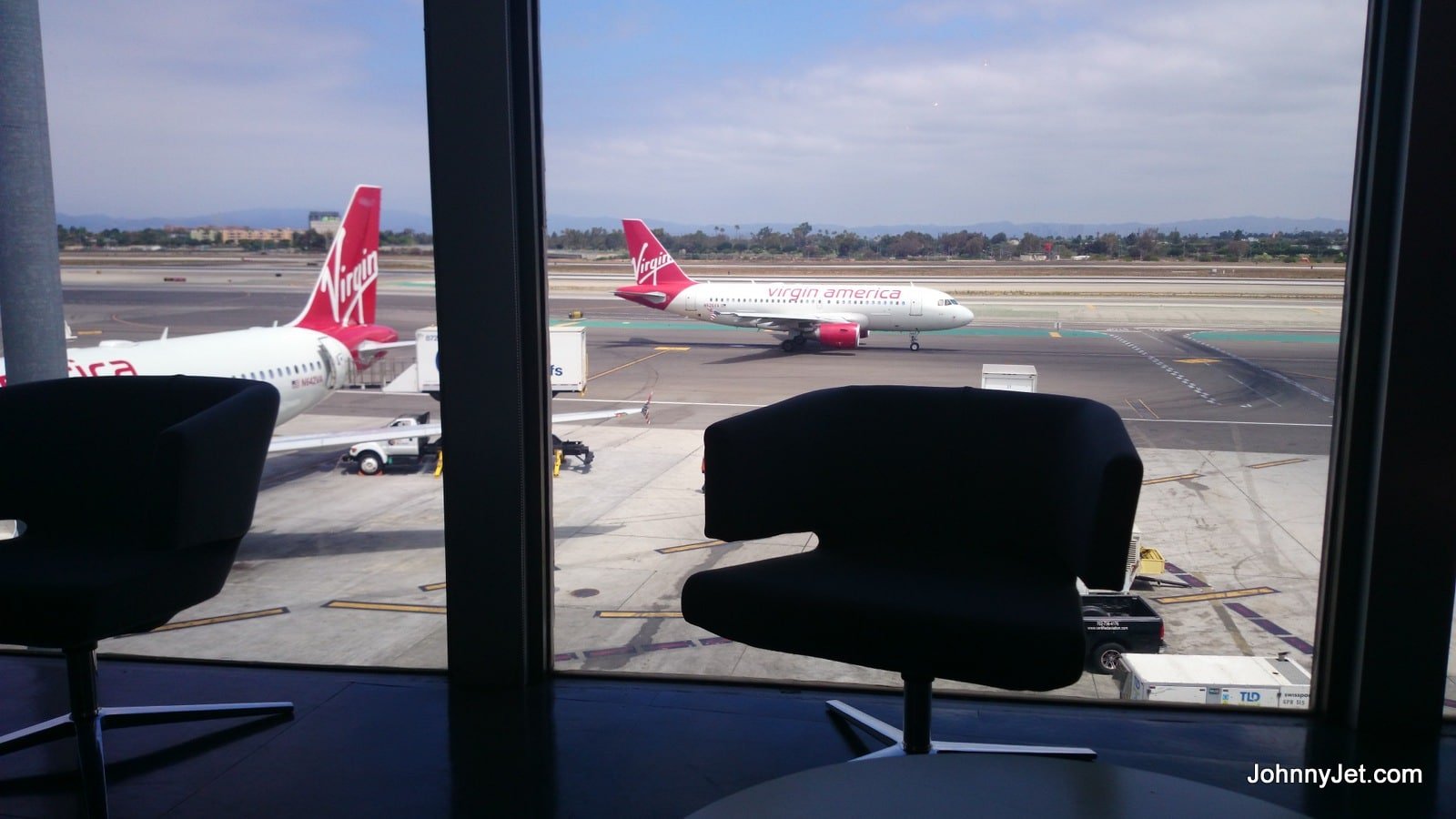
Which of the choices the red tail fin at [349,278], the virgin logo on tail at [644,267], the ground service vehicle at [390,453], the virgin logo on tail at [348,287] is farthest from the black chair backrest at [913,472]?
the virgin logo on tail at [348,287]

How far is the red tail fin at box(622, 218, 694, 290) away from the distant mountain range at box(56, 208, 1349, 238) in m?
0.28

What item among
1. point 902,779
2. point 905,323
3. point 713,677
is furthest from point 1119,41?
point 905,323

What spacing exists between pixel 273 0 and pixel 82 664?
1819mm

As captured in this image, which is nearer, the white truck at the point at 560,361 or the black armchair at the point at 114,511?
the black armchair at the point at 114,511

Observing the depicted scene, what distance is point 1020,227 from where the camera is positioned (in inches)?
88.4

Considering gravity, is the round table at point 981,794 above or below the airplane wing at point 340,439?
above

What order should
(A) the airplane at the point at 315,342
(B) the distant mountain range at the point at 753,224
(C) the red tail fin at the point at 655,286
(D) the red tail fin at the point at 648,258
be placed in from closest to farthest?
(B) the distant mountain range at the point at 753,224
(D) the red tail fin at the point at 648,258
(C) the red tail fin at the point at 655,286
(A) the airplane at the point at 315,342

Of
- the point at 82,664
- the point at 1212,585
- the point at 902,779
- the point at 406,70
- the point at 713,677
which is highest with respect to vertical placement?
the point at 406,70

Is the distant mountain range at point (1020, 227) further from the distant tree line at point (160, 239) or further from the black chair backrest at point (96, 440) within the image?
the black chair backrest at point (96, 440)

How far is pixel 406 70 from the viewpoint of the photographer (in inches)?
71.7

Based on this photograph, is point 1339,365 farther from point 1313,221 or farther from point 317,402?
point 317,402

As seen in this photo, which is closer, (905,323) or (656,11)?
(656,11)

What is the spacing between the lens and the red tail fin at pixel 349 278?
318 inches

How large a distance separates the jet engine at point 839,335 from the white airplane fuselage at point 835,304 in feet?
0.26
